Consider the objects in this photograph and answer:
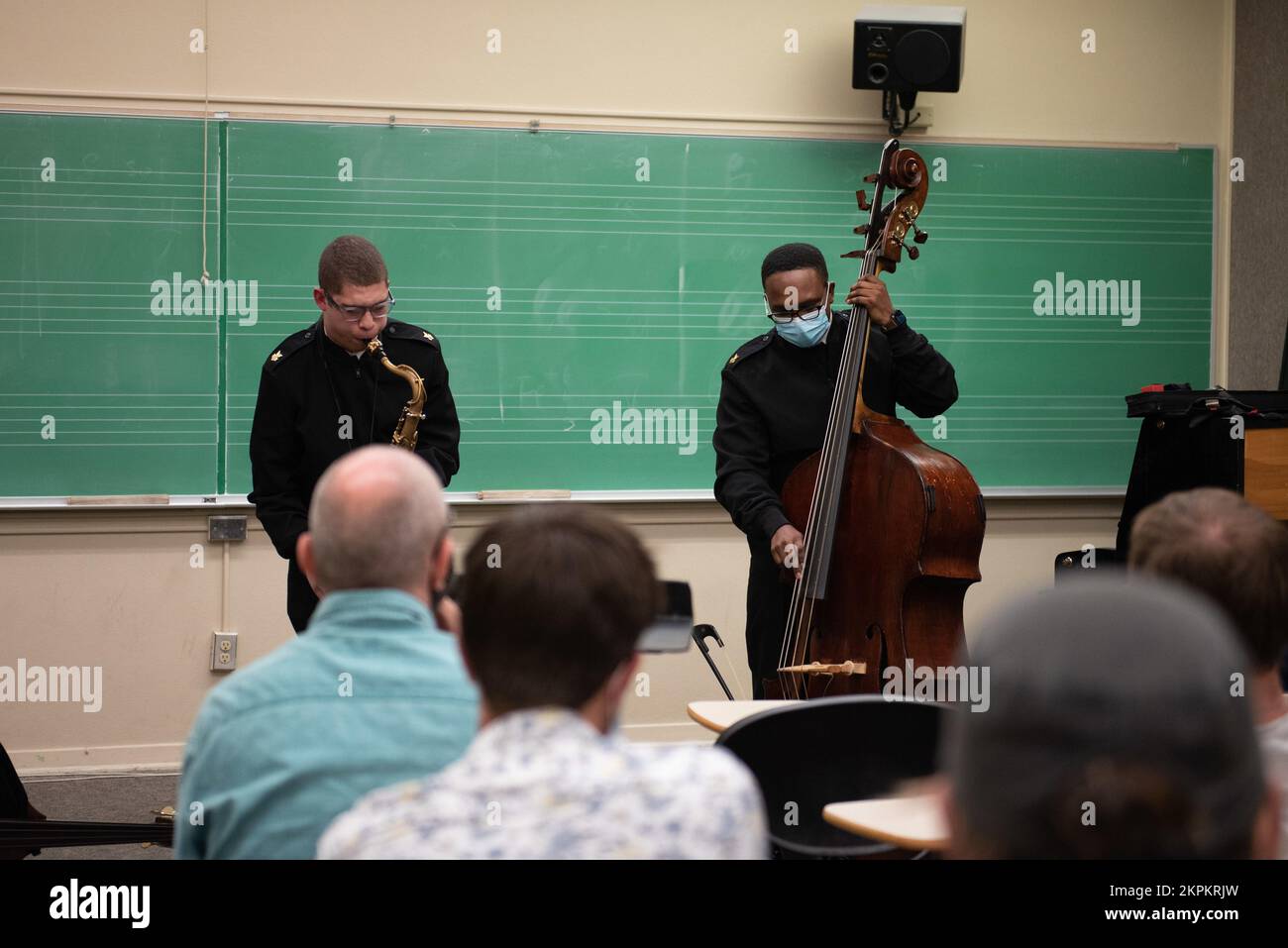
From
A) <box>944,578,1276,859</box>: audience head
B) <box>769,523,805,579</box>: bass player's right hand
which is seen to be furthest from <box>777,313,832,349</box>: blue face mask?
<box>944,578,1276,859</box>: audience head

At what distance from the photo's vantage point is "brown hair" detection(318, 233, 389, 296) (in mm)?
2992

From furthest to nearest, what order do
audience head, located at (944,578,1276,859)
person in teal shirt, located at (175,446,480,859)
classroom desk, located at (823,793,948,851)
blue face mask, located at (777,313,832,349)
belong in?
blue face mask, located at (777,313,832,349) → classroom desk, located at (823,793,948,851) → person in teal shirt, located at (175,446,480,859) → audience head, located at (944,578,1276,859)

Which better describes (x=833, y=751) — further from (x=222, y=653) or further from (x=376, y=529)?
(x=222, y=653)

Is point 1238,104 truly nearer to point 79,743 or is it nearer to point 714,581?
point 714,581

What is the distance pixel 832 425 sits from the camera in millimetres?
3047

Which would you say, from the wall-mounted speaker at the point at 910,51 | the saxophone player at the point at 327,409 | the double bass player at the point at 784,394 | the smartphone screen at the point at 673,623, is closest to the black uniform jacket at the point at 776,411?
the double bass player at the point at 784,394

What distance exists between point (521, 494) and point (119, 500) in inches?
55.4

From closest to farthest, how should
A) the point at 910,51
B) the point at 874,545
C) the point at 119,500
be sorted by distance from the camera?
the point at 874,545 < the point at 119,500 < the point at 910,51

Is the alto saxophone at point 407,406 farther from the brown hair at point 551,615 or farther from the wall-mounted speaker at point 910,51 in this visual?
the wall-mounted speaker at point 910,51

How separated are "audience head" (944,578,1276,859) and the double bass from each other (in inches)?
86.1

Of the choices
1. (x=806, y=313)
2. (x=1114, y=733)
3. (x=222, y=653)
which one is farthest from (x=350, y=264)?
(x=1114, y=733)

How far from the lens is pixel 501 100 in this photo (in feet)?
15.8

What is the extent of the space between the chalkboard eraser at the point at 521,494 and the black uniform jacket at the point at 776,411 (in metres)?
1.51

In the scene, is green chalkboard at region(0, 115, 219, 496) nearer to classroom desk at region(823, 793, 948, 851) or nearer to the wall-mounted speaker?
the wall-mounted speaker
